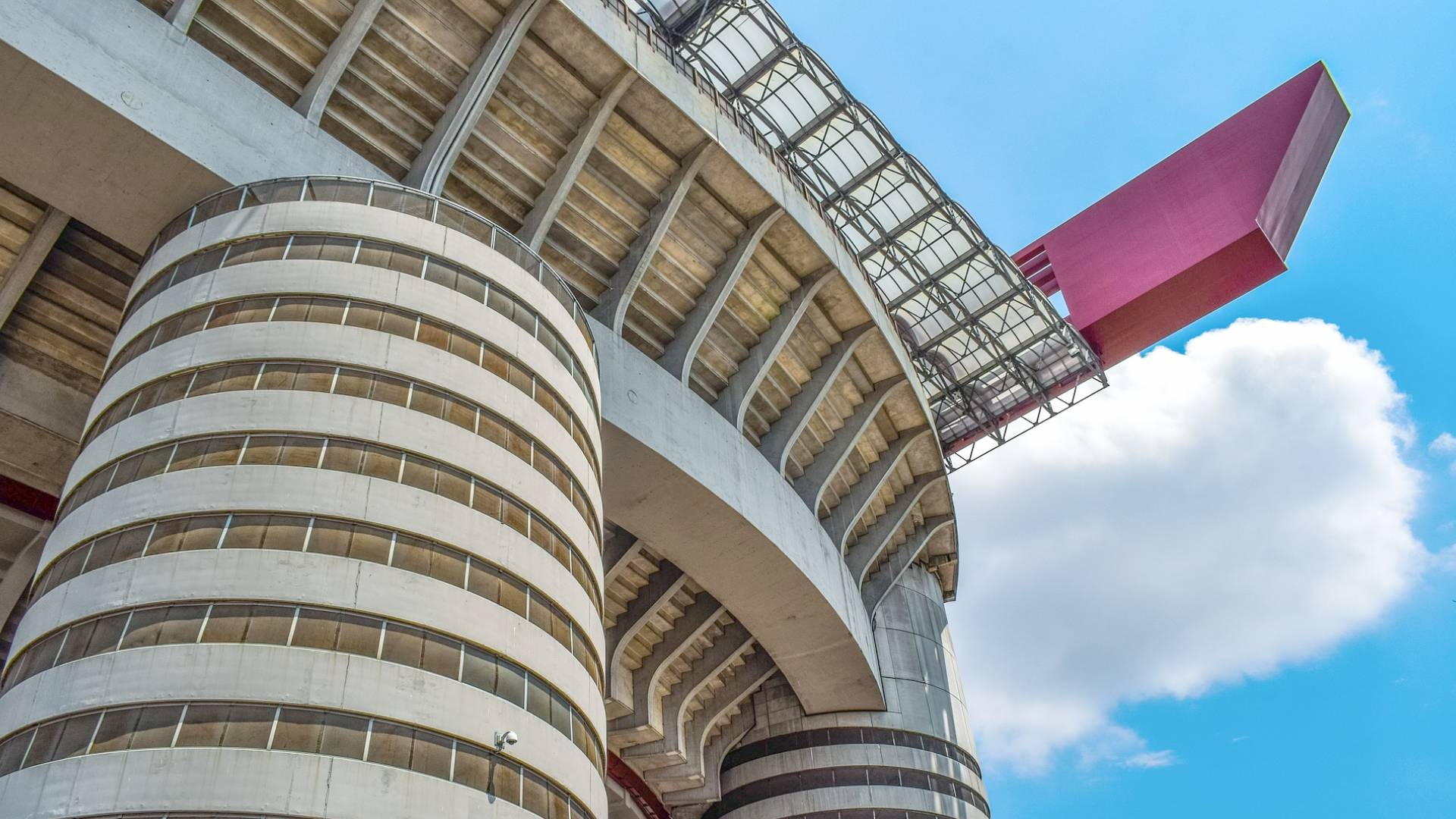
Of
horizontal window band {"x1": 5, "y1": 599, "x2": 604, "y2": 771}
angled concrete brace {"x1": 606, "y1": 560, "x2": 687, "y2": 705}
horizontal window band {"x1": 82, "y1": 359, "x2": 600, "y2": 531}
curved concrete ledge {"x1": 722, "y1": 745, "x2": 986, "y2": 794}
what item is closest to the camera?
horizontal window band {"x1": 5, "y1": 599, "x2": 604, "y2": 771}

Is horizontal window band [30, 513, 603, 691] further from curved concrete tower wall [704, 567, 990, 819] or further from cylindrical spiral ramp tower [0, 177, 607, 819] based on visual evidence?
curved concrete tower wall [704, 567, 990, 819]

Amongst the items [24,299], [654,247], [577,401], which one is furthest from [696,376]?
[24,299]

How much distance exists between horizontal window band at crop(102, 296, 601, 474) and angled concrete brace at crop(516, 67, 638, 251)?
24.8ft

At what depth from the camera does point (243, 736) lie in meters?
14.2

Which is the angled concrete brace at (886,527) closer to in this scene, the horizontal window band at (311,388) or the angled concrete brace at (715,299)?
the angled concrete brace at (715,299)

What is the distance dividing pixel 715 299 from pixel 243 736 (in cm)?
1978

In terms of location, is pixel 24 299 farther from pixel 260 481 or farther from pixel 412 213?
pixel 260 481

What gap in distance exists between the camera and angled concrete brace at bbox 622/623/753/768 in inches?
1529

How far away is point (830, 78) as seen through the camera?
38.4m

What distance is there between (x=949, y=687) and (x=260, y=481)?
3346 centimetres

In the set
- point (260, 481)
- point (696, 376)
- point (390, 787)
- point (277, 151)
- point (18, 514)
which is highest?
point (696, 376)

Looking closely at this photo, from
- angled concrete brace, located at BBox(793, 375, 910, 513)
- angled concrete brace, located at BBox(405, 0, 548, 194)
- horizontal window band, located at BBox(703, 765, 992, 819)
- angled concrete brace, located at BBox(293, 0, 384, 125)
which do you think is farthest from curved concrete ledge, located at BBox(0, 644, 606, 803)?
horizontal window band, located at BBox(703, 765, 992, 819)

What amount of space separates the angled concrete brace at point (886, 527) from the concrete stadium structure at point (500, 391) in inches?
8.0

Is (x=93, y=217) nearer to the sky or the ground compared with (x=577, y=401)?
nearer to the sky
